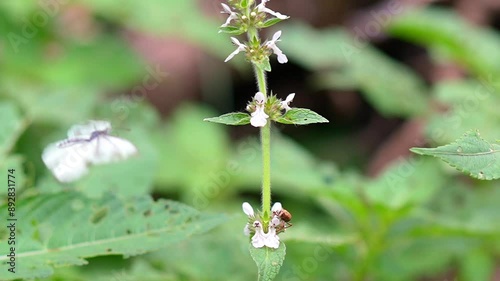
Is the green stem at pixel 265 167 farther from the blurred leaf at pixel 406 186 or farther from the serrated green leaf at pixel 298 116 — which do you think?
the blurred leaf at pixel 406 186

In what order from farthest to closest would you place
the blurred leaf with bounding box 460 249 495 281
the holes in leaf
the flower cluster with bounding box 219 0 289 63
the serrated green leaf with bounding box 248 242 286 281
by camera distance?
the blurred leaf with bounding box 460 249 495 281 < the holes in leaf < the flower cluster with bounding box 219 0 289 63 < the serrated green leaf with bounding box 248 242 286 281

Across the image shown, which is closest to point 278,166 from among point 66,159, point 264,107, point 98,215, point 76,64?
point 66,159

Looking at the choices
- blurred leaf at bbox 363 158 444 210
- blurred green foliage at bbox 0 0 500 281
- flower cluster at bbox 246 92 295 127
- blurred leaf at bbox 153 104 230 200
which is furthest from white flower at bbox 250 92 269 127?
blurred leaf at bbox 153 104 230 200

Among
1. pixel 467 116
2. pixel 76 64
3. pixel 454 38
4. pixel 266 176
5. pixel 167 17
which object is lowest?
pixel 266 176

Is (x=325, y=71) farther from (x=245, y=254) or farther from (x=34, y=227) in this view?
(x=34, y=227)

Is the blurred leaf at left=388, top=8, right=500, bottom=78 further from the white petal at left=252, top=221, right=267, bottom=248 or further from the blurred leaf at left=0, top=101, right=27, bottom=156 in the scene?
the white petal at left=252, top=221, right=267, bottom=248

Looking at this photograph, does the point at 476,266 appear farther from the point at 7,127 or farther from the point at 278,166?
the point at 7,127
